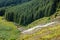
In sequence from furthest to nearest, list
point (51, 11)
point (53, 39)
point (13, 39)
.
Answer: point (51, 11), point (13, 39), point (53, 39)

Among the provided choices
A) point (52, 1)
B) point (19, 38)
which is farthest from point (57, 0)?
point (19, 38)

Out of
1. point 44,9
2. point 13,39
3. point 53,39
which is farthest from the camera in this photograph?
point 44,9

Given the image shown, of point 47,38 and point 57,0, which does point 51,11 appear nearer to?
point 57,0

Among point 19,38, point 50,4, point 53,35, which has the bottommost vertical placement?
point 50,4

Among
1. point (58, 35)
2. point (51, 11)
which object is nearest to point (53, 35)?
point (58, 35)

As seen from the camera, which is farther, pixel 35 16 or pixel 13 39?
pixel 35 16

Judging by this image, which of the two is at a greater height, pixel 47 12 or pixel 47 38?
pixel 47 38

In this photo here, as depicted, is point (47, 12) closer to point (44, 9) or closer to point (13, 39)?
point (44, 9)

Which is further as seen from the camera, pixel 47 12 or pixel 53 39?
pixel 47 12

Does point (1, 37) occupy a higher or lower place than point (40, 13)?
higher
